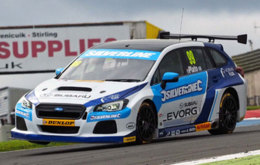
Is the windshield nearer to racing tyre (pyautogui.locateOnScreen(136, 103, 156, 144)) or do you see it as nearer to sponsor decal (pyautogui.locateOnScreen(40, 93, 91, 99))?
racing tyre (pyautogui.locateOnScreen(136, 103, 156, 144))

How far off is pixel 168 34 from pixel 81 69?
Result: 3187 mm

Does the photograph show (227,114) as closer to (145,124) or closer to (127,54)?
(127,54)

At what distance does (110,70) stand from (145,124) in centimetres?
113

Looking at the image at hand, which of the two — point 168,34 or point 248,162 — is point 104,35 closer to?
point 168,34

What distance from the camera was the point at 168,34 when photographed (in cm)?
1480

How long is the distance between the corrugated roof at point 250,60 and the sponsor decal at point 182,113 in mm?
64224

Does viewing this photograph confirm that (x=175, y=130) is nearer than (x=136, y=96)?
No

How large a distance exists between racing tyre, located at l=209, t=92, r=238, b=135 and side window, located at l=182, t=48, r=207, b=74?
29.7 inches

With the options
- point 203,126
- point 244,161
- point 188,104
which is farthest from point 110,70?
point 244,161

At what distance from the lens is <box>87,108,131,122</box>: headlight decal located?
1064cm

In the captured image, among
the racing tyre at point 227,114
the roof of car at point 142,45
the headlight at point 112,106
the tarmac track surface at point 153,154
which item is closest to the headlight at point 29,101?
the tarmac track surface at point 153,154

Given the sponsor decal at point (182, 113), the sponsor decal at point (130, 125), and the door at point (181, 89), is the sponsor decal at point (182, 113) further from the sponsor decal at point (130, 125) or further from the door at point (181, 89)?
the sponsor decal at point (130, 125)

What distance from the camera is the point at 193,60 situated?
13.0m

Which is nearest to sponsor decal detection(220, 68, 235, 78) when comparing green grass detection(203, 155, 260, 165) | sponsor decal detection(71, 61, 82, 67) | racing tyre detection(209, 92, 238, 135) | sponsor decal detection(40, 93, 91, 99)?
racing tyre detection(209, 92, 238, 135)
